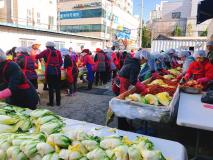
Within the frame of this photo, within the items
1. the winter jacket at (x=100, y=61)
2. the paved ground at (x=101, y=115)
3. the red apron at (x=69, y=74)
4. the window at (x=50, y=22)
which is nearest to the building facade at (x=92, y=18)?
the window at (x=50, y=22)

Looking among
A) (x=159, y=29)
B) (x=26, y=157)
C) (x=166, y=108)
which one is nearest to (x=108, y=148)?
(x=26, y=157)

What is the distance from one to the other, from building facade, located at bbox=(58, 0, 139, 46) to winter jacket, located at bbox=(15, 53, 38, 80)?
117 feet

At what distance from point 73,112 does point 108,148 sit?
14.2 feet

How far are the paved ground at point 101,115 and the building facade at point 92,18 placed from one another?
33.6 metres

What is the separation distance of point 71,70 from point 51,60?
4.96ft

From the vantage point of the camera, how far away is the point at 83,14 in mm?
45562

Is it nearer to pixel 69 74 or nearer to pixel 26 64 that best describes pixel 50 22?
pixel 69 74

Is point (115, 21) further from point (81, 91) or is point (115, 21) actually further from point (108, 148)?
point (108, 148)

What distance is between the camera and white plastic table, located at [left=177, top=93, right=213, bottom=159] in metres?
2.37

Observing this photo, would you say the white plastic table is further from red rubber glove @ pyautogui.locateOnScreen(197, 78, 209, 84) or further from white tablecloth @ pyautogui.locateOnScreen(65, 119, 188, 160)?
red rubber glove @ pyautogui.locateOnScreen(197, 78, 209, 84)

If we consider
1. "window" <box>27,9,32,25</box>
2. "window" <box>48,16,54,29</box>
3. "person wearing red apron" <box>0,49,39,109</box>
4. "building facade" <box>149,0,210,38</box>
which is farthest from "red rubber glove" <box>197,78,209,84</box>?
"building facade" <box>149,0,210,38</box>

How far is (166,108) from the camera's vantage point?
278 cm

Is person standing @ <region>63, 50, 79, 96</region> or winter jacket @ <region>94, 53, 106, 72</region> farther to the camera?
winter jacket @ <region>94, 53, 106, 72</region>

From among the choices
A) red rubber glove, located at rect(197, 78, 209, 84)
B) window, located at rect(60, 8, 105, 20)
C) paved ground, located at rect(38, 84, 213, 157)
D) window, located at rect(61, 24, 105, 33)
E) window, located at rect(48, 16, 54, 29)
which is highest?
window, located at rect(60, 8, 105, 20)
